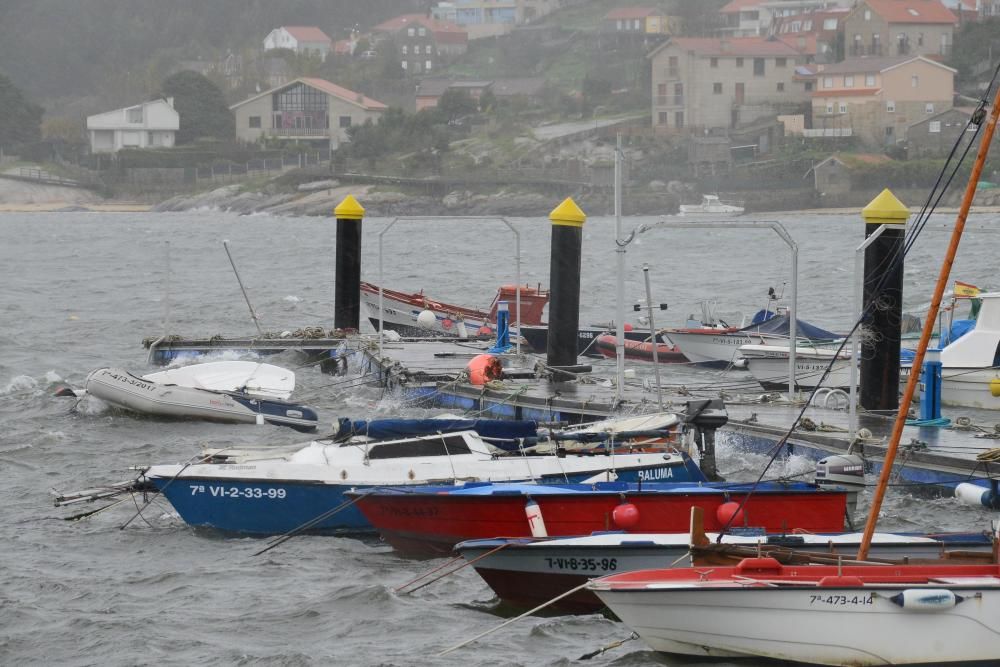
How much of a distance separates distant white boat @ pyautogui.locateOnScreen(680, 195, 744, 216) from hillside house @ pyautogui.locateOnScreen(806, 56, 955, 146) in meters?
16.0

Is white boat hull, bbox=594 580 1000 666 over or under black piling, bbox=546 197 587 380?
under

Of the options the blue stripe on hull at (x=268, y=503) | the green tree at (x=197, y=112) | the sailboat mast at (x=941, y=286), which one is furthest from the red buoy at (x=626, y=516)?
the green tree at (x=197, y=112)

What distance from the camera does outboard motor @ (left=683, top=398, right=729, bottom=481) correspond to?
22.0 m

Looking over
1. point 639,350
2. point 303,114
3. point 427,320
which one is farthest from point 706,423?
point 303,114

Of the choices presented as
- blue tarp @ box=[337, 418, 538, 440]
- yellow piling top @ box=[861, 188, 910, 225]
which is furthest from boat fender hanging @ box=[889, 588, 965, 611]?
yellow piling top @ box=[861, 188, 910, 225]

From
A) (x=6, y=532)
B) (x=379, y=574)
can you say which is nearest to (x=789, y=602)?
(x=379, y=574)

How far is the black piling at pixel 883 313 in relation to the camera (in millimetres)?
25297

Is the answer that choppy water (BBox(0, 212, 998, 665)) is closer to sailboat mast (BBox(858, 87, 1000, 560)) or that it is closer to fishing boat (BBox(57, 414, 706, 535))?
fishing boat (BBox(57, 414, 706, 535))

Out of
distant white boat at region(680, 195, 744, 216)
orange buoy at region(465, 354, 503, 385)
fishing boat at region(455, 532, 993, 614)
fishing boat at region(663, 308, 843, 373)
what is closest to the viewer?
fishing boat at region(455, 532, 993, 614)

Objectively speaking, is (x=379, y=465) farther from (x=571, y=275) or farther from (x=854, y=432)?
(x=571, y=275)

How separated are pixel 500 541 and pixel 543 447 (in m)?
4.56

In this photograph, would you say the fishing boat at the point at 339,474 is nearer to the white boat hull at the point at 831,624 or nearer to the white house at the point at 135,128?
the white boat hull at the point at 831,624

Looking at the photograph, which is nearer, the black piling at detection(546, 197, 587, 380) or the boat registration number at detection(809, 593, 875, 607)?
the boat registration number at detection(809, 593, 875, 607)

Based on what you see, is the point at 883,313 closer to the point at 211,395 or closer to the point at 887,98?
the point at 211,395
